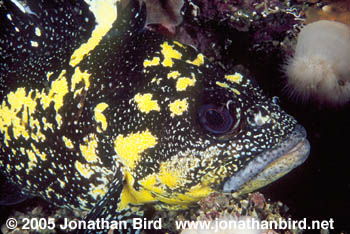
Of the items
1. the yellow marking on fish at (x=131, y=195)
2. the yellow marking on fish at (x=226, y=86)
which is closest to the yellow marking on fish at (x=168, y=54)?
the yellow marking on fish at (x=226, y=86)

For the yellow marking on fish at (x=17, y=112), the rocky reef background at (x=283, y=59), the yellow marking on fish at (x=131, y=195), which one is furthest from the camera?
the rocky reef background at (x=283, y=59)

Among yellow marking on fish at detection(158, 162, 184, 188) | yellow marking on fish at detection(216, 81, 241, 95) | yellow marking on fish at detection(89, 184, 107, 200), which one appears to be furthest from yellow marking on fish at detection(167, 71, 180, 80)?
yellow marking on fish at detection(89, 184, 107, 200)

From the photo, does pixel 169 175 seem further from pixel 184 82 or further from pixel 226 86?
pixel 226 86

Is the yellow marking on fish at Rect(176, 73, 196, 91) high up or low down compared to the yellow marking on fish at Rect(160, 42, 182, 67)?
down

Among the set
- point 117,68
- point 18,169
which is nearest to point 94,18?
point 117,68

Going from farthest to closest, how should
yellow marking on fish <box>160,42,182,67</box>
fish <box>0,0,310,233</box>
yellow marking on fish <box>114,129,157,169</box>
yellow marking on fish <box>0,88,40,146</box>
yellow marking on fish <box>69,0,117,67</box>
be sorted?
yellow marking on fish <box>0,88,40,146</box> < yellow marking on fish <box>69,0,117,67</box> < yellow marking on fish <box>160,42,182,67</box> < yellow marking on fish <box>114,129,157,169</box> < fish <box>0,0,310,233</box>

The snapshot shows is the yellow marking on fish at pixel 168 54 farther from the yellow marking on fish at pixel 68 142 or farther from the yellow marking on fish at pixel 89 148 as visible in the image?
the yellow marking on fish at pixel 68 142

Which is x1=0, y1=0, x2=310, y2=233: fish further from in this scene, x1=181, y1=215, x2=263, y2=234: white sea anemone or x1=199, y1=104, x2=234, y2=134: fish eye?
x1=181, y1=215, x2=263, y2=234: white sea anemone
